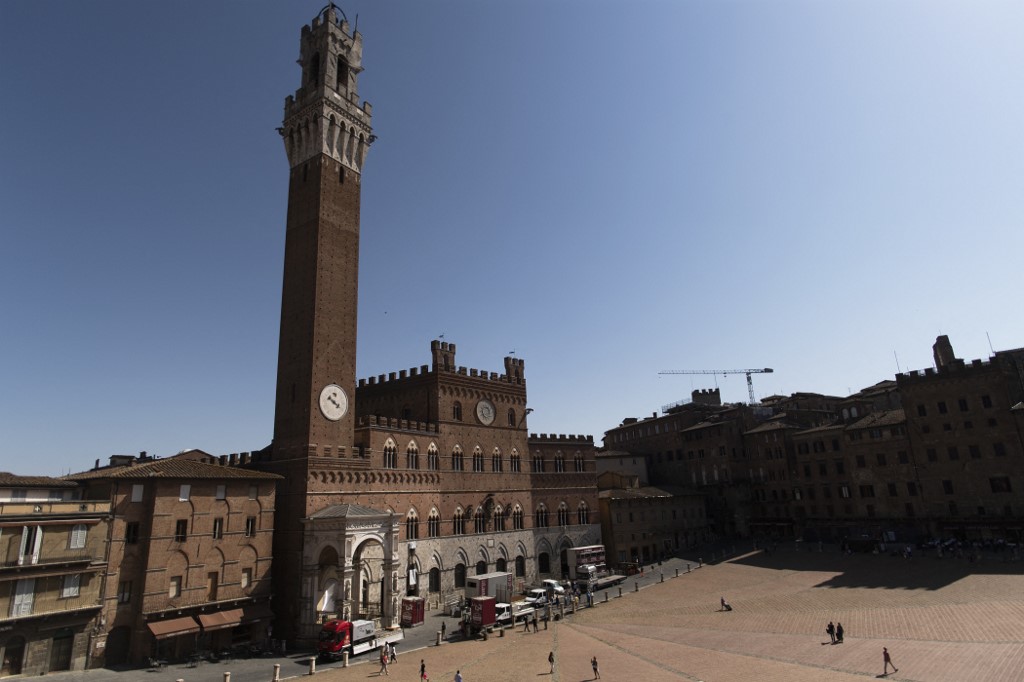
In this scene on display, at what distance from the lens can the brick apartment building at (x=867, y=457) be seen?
53.8 metres

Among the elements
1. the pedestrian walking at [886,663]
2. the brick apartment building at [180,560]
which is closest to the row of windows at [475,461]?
the brick apartment building at [180,560]

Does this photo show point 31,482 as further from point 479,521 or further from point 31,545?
point 479,521

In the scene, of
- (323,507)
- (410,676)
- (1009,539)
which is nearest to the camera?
(410,676)

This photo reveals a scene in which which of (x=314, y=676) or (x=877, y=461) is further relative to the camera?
(x=877, y=461)

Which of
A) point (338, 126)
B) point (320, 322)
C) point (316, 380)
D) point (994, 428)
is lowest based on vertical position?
point (994, 428)

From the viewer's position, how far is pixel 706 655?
30203mm

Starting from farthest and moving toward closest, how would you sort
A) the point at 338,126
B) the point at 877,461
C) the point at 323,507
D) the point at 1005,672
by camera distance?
the point at 877,461
the point at 338,126
the point at 323,507
the point at 1005,672

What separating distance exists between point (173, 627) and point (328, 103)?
121 feet

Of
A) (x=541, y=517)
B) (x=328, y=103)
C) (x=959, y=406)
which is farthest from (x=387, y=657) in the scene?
(x=959, y=406)

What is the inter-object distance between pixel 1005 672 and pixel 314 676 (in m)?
31.0

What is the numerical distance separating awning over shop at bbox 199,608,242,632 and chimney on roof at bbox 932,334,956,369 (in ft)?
224

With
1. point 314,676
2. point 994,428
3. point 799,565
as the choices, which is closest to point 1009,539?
point 994,428

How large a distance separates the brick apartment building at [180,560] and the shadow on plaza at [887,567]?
134ft

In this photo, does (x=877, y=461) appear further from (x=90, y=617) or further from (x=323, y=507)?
(x=90, y=617)
